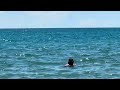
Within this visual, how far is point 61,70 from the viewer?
16438mm

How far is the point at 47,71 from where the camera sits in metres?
16.5
